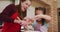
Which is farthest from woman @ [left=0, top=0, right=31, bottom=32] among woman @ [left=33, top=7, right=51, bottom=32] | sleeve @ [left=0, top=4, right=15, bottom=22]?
woman @ [left=33, top=7, right=51, bottom=32]

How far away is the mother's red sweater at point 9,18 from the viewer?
40.3 inches

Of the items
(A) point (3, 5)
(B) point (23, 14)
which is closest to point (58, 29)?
(B) point (23, 14)

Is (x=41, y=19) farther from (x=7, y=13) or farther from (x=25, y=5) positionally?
(x=7, y=13)

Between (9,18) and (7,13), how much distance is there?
0.05 m

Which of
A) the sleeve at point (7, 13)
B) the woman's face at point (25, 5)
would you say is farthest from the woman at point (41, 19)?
the sleeve at point (7, 13)

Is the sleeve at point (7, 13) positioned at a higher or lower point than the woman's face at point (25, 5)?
lower

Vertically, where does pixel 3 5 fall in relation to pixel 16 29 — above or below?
above

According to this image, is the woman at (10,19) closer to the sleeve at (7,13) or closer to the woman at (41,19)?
the sleeve at (7,13)

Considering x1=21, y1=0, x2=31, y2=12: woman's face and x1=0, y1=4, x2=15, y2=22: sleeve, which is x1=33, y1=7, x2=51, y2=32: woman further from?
x1=0, y1=4, x2=15, y2=22: sleeve

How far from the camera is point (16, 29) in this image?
1045mm

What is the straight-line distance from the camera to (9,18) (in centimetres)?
102

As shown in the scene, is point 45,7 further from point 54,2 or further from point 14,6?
point 14,6

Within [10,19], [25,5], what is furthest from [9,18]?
[25,5]

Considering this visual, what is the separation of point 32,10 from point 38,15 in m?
0.07
